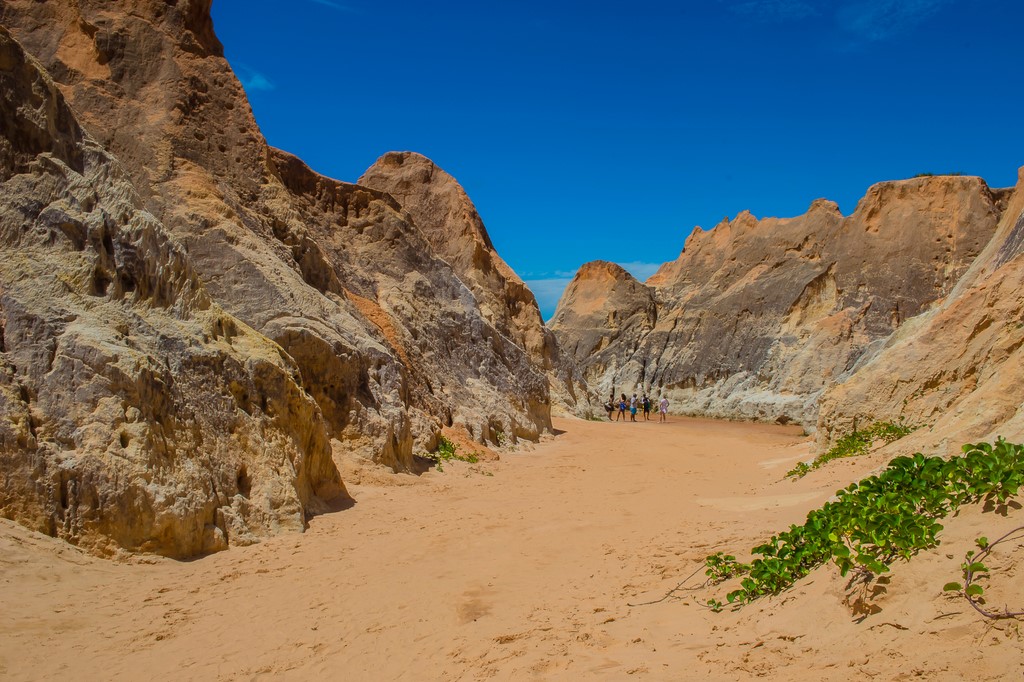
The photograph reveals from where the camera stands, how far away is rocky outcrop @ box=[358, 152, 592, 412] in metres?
25.9

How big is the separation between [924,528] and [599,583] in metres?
2.28

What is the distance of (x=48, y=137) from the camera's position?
771 cm

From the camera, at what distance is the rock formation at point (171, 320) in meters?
6.46

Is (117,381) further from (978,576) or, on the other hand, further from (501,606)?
(978,576)

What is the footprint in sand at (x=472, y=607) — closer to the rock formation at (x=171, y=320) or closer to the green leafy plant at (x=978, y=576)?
the rock formation at (x=171, y=320)

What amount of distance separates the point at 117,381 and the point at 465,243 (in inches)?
772

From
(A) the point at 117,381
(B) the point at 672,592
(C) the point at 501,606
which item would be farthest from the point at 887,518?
(A) the point at 117,381

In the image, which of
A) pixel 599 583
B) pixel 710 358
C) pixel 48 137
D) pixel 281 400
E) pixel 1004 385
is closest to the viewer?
pixel 599 583

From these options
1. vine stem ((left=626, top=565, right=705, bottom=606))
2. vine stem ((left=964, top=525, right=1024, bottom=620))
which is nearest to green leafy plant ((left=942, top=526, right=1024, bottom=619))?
vine stem ((left=964, top=525, right=1024, bottom=620))

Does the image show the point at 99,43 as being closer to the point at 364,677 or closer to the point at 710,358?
the point at 364,677

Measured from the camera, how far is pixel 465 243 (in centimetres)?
2588

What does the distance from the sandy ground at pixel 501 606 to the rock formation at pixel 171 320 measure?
1.73 feet

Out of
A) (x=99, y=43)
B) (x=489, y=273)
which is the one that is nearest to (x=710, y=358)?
(x=489, y=273)

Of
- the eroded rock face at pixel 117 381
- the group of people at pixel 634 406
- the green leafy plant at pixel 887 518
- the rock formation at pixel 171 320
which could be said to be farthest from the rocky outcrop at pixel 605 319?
the green leafy plant at pixel 887 518
